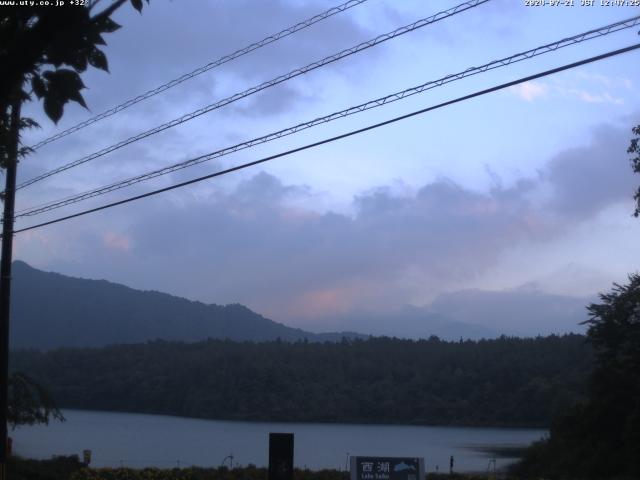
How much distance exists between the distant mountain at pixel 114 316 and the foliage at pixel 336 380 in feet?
227

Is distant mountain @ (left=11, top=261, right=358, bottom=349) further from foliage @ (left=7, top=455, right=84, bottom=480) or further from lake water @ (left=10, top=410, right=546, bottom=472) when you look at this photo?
foliage @ (left=7, top=455, right=84, bottom=480)

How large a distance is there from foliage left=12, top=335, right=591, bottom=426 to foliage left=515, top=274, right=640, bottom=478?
1838cm

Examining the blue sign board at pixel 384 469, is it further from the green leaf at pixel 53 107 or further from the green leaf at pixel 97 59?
the green leaf at pixel 53 107

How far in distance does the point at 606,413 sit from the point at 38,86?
34012 millimetres

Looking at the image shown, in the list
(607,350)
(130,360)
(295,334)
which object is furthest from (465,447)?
(295,334)

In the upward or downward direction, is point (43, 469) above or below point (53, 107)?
below

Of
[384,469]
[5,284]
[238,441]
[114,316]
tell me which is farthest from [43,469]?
[114,316]

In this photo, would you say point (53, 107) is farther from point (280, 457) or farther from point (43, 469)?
point (43, 469)

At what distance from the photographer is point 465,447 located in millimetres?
45656

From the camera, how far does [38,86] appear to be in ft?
15.4

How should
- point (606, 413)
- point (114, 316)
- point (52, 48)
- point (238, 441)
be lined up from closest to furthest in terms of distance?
point (52, 48)
point (606, 413)
point (238, 441)
point (114, 316)

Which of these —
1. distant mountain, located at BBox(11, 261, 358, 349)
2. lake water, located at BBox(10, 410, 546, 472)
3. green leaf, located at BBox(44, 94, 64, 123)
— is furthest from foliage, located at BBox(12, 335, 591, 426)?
distant mountain, located at BBox(11, 261, 358, 349)

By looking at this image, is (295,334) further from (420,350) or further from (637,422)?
(637,422)

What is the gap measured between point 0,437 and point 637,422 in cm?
2313
